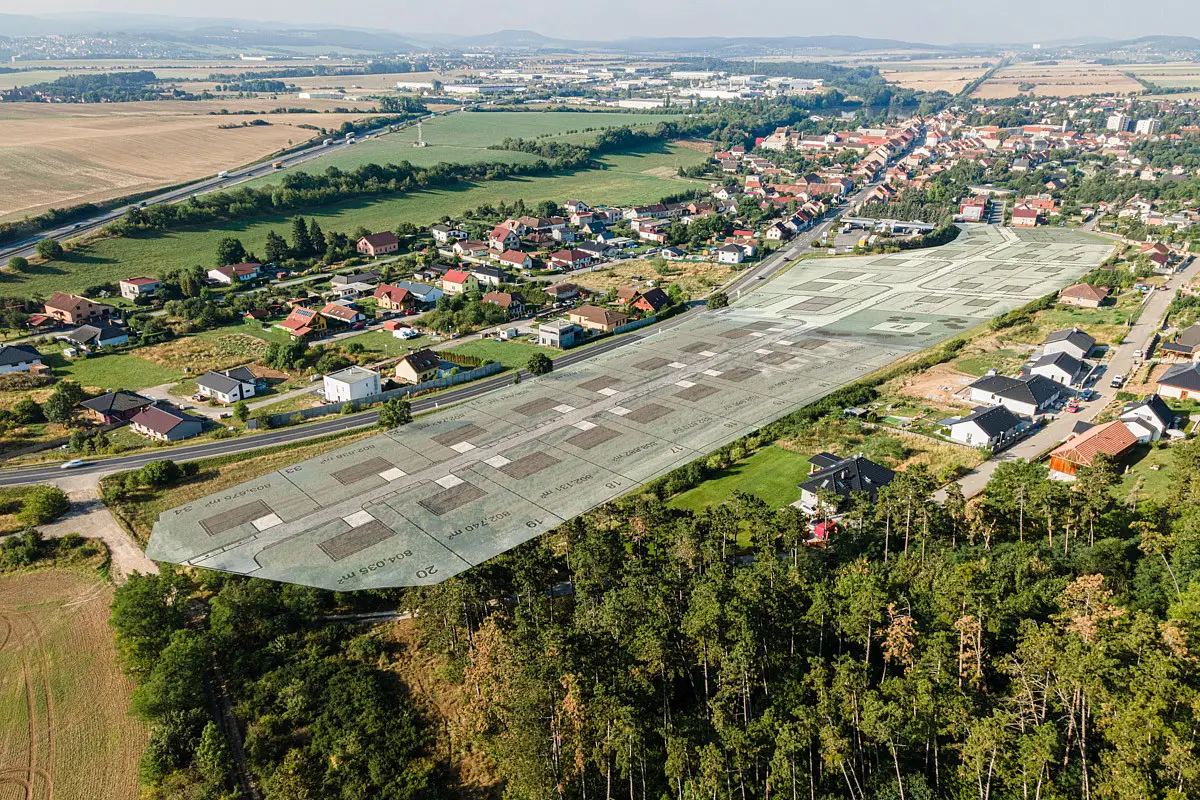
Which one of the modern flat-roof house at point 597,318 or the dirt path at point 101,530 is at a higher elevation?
the modern flat-roof house at point 597,318

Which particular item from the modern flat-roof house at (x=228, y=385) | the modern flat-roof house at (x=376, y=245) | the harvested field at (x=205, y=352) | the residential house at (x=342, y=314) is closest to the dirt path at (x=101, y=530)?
the modern flat-roof house at (x=228, y=385)

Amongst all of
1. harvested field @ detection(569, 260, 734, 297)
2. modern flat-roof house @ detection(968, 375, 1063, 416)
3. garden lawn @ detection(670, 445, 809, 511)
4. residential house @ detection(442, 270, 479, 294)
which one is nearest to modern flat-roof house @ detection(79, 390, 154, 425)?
residential house @ detection(442, 270, 479, 294)

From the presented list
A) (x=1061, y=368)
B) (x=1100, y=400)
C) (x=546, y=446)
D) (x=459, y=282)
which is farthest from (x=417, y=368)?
(x=1100, y=400)

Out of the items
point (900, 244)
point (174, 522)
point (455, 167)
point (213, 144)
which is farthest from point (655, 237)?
point (213, 144)

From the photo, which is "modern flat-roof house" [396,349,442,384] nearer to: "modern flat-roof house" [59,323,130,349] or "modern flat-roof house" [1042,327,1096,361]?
"modern flat-roof house" [59,323,130,349]

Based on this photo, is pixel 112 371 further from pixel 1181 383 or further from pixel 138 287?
pixel 1181 383

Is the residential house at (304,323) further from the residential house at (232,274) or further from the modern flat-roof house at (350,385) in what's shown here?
the residential house at (232,274)
